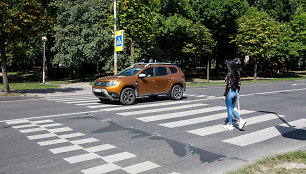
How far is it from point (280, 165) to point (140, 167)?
90.7 inches

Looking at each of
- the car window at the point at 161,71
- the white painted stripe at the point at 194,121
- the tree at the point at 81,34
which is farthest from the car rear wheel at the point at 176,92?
the tree at the point at 81,34

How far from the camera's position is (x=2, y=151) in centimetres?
537

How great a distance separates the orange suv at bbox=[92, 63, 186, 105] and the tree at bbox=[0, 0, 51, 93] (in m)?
5.41

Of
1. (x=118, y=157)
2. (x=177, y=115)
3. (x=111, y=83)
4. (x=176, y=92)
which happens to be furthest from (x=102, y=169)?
(x=176, y=92)

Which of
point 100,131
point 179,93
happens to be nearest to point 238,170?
point 100,131

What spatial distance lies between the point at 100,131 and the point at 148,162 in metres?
2.55

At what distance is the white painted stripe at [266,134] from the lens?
20.6 feet

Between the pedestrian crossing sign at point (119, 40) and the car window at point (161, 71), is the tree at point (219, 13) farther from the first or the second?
the car window at point (161, 71)

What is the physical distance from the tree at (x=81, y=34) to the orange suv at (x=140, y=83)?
1609 centimetres

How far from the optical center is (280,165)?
448cm

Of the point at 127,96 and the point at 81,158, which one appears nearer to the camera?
the point at 81,158

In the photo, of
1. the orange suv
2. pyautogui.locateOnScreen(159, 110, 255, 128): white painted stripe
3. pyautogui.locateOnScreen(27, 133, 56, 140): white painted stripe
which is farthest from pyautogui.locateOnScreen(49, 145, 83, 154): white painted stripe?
the orange suv

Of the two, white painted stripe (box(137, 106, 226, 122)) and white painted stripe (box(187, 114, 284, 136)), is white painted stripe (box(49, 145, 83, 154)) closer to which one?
white painted stripe (box(187, 114, 284, 136))

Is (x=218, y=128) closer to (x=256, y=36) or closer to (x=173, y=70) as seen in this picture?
(x=173, y=70)
